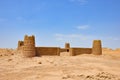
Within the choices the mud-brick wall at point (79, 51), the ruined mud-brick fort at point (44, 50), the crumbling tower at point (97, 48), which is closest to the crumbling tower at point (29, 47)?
the ruined mud-brick fort at point (44, 50)

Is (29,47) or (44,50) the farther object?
(44,50)

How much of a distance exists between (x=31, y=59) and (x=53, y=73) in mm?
6358

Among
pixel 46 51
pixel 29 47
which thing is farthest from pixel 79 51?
pixel 29 47

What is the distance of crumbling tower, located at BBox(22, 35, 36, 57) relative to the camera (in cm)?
1920

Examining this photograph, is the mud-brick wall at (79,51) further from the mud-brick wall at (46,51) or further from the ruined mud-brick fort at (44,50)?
the mud-brick wall at (46,51)

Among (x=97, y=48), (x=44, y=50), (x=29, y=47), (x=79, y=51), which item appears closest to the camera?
(x=29, y=47)

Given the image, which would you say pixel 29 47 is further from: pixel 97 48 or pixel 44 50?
pixel 97 48

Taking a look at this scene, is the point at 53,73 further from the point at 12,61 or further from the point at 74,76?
the point at 12,61

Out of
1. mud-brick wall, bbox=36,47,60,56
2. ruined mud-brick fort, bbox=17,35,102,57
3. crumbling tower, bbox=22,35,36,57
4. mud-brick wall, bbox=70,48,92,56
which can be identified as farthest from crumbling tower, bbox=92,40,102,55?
crumbling tower, bbox=22,35,36,57

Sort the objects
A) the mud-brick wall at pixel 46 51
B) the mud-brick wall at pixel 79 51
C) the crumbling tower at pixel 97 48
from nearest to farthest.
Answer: the mud-brick wall at pixel 46 51 → the mud-brick wall at pixel 79 51 → the crumbling tower at pixel 97 48

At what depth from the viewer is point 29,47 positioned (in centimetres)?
1933

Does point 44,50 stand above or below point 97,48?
below

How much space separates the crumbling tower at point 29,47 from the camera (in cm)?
1920

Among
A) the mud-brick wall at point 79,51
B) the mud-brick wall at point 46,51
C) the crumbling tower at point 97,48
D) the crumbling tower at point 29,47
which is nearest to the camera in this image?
the crumbling tower at point 29,47
